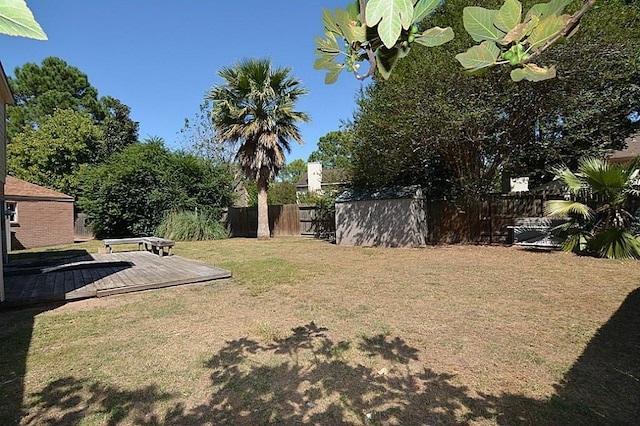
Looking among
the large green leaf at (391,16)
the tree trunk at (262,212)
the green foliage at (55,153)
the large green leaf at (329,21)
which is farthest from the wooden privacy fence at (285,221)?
the large green leaf at (391,16)

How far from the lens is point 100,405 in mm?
2529

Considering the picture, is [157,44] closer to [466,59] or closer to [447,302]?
[447,302]

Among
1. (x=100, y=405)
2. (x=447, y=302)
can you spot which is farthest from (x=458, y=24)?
(x=100, y=405)

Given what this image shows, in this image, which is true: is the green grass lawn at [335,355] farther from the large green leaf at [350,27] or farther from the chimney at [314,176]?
the chimney at [314,176]

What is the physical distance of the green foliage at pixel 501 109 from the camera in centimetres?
903

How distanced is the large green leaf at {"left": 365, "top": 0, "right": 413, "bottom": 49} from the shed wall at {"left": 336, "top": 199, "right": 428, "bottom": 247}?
38.0 ft

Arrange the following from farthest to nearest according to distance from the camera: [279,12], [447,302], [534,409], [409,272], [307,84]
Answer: [307,84] → [409,272] → [279,12] → [447,302] → [534,409]

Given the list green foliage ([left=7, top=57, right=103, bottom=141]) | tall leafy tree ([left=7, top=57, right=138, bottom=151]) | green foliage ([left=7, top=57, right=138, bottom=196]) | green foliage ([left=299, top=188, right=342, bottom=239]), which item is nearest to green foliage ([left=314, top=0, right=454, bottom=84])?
green foliage ([left=299, top=188, right=342, bottom=239])

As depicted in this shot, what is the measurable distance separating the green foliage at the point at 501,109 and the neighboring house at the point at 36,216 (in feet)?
48.1

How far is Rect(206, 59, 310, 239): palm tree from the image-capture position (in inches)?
588

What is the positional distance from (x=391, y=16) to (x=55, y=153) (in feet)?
90.7

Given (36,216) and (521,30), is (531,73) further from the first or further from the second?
(36,216)

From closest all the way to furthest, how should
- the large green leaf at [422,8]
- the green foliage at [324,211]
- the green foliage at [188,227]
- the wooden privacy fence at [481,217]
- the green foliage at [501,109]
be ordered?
the large green leaf at [422,8] → the green foliage at [501,109] → the wooden privacy fence at [481,217] → the green foliage at [324,211] → the green foliage at [188,227]

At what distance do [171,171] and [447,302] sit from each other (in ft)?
51.7
